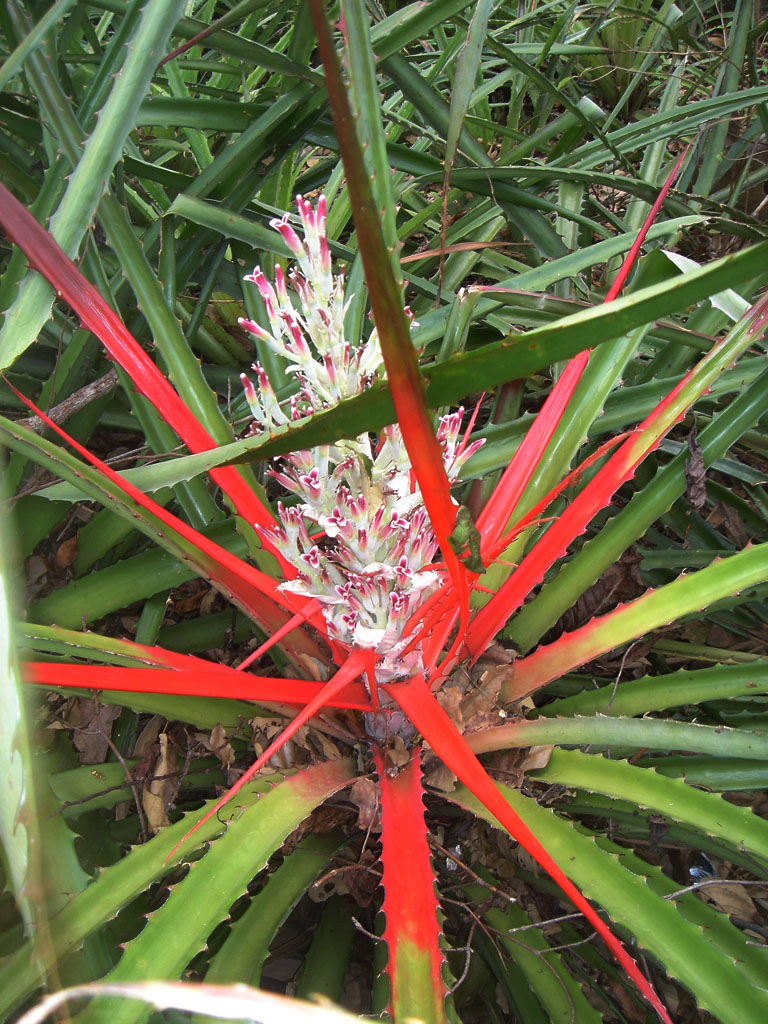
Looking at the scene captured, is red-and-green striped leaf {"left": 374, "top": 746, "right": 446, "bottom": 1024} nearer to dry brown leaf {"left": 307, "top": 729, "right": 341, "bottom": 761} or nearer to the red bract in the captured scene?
the red bract

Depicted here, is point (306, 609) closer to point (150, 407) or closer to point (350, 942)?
point (150, 407)

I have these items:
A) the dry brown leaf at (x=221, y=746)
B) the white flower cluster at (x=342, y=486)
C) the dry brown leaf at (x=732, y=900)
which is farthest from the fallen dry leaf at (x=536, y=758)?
the dry brown leaf at (x=732, y=900)

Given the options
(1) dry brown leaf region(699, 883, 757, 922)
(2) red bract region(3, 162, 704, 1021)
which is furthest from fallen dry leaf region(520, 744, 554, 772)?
(1) dry brown leaf region(699, 883, 757, 922)

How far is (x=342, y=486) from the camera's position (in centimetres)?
67

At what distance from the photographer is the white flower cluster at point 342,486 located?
24.0 inches

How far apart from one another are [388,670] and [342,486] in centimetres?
20

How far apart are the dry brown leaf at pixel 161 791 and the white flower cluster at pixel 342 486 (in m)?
0.42

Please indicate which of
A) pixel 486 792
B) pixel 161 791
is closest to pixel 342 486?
pixel 486 792

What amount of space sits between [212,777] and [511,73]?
1.33 meters

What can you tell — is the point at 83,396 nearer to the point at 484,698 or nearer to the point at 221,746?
the point at 221,746

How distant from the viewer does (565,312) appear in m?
0.87

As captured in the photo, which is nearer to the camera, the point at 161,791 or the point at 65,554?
Answer: the point at 161,791

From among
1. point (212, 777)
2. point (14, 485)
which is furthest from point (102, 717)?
point (14, 485)

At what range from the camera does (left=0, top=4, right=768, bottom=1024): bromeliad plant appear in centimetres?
59
